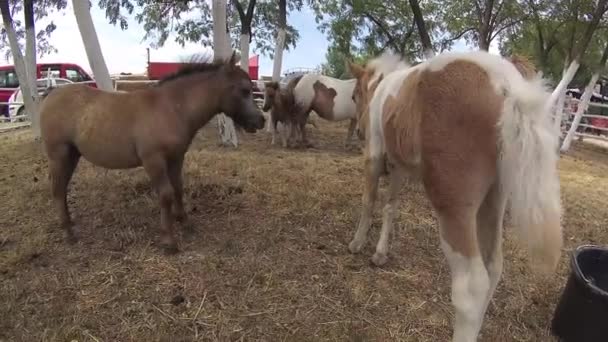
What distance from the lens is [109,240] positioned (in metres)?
3.36

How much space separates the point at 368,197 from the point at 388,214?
0.22 m

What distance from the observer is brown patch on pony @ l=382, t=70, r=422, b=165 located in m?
2.05

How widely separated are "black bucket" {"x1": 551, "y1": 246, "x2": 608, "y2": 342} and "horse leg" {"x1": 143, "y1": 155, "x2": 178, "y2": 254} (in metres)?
2.56

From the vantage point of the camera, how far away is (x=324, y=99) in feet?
26.5

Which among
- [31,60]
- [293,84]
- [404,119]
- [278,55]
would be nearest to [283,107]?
[293,84]

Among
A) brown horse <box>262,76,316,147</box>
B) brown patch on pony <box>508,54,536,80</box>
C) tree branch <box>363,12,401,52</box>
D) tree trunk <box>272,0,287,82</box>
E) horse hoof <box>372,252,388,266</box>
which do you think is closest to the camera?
brown patch on pony <box>508,54,536,80</box>

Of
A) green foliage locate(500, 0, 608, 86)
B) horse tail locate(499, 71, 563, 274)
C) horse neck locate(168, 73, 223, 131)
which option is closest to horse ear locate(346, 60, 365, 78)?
horse neck locate(168, 73, 223, 131)

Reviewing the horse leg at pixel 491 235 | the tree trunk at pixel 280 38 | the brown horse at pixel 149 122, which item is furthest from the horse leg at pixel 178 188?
the tree trunk at pixel 280 38

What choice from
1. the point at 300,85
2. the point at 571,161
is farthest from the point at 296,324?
the point at 571,161

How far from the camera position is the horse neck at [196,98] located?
3154 millimetres

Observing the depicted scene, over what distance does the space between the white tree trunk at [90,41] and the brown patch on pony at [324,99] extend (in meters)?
4.36

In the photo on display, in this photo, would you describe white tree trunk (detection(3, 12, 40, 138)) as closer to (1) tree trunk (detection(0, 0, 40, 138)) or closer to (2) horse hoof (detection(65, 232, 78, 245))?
(1) tree trunk (detection(0, 0, 40, 138))

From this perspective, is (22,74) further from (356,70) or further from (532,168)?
(532,168)

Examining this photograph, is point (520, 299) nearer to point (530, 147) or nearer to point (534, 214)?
point (534, 214)
